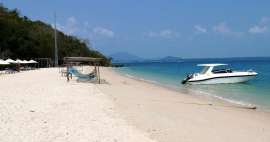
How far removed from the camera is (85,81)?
28062 mm

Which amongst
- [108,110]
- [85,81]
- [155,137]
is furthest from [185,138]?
[85,81]

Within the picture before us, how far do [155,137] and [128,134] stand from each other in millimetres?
619

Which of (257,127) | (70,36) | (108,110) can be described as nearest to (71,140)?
(108,110)

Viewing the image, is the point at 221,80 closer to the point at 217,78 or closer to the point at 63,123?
the point at 217,78

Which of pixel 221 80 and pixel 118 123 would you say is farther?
pixel 221 80

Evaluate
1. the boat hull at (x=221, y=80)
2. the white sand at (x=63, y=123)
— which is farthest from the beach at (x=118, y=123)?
the boat hull at (x=221, y=80)

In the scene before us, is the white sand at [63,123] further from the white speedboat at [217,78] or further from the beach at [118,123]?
the white speedboat at [217,78]

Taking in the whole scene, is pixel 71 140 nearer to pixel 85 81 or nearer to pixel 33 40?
pixel 85 81

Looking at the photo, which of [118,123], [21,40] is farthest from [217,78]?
[21,40]

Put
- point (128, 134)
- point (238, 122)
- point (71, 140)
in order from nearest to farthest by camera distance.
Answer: point (71, 140) < point (128, 134) < point (238, 122)

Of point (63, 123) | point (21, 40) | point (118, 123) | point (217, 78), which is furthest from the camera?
point (21, 40)

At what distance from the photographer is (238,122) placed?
12773 mm

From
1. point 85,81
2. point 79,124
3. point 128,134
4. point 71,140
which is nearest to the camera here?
point 71,140

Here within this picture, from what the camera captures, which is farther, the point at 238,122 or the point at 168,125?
the point at 238,122
